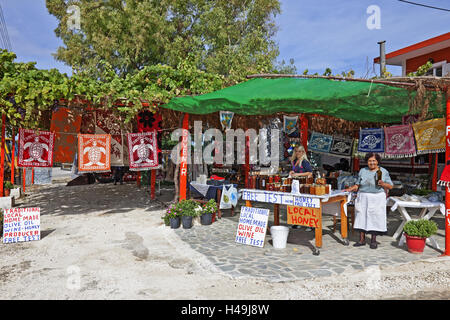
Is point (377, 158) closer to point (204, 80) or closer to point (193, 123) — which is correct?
point (204, 80)

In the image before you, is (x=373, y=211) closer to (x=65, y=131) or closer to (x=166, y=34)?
(x=65, y=131)

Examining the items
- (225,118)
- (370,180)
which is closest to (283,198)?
(370,180)

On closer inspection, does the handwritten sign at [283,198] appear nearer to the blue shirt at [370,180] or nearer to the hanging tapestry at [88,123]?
the blue shirt at [370,180]

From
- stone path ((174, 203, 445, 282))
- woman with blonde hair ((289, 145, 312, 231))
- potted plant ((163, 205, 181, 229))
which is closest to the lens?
stone path ((174, 203, 445, 282))

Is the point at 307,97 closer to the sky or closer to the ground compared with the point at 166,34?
closer to the ground

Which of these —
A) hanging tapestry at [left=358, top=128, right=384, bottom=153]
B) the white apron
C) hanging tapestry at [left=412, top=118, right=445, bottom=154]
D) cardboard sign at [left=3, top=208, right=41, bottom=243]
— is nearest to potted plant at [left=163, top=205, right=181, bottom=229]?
cardboard sign at [left=3, top=208, right=41, bottom=243]

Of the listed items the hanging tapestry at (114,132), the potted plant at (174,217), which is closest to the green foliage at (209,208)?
the potted plant at (174,217)

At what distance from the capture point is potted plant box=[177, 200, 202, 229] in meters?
8.10

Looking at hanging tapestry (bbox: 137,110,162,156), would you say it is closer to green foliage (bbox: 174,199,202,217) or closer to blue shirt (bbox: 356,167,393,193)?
green foliage (bbox: 174,199,202,217)

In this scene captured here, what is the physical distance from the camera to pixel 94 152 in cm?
915

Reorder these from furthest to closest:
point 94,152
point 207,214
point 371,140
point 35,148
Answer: point 371,140
point 94,152
point 35,148
point 207,214

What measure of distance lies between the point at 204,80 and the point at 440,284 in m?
7.60

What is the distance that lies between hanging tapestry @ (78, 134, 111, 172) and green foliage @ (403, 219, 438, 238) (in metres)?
7.41

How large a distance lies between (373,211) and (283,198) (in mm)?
1674
